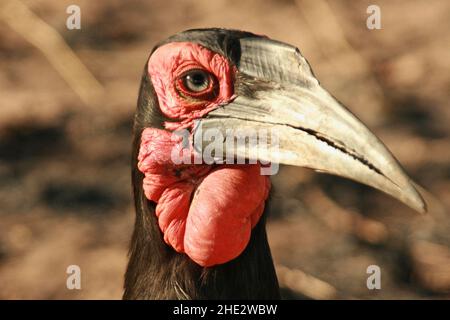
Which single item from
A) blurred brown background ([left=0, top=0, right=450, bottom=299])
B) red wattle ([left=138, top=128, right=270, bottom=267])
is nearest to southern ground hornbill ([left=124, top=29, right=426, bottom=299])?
red wattle ([left=138, top=128, right=270, bottom=267])

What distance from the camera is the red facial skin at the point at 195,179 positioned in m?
2.30

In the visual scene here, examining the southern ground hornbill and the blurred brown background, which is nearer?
the southern ground hornbill

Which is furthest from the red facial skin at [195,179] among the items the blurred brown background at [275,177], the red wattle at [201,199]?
the blurred brown background at [275,177]

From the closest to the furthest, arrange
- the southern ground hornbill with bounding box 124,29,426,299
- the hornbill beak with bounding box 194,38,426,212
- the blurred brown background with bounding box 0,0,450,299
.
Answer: the hornbill beak with bounding box 194,38,426,212, the southern ground hornbill with bounding box 124,29,426,299, the blurred brown background with bounding box 0,0,450,299

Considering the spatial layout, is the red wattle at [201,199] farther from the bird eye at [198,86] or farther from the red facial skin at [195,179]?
the bird eye at [198,86]

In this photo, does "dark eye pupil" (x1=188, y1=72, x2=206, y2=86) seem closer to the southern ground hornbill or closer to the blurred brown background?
the southern ground hornbill

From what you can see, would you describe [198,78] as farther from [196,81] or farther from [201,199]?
[201,199]

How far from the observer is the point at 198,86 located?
2.33 metres

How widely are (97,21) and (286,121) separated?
10.4 feet

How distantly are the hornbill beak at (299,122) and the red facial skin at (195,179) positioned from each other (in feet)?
0.19

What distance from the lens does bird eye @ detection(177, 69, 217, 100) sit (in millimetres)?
2326

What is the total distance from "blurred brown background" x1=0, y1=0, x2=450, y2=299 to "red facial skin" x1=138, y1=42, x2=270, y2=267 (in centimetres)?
130
